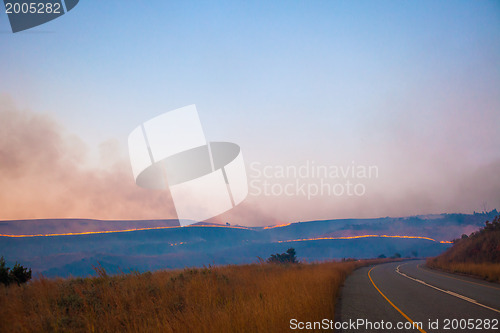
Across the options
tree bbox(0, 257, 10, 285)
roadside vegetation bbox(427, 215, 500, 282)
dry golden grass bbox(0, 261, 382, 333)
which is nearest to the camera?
dry golden grass bbox(0, 261, 382, 333)

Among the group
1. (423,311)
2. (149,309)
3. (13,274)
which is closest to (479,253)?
(423,311)

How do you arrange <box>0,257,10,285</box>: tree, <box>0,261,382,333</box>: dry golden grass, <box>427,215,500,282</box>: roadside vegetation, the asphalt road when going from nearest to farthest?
1. <box>0,261,382,333</box>: dry golden grass
2. the asphalt road
3. <box>0,257,10,285</box>: tree
4. <box>427,215,500,282</box>: roadside vegetation

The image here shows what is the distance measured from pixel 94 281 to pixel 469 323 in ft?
36.2

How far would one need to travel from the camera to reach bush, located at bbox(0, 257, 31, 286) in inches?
551

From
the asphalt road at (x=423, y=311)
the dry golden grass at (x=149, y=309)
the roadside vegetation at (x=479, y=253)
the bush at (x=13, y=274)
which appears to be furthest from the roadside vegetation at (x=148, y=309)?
the roadside vegetation at (x=479, y=253)

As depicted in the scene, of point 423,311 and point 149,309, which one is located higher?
point 149,309

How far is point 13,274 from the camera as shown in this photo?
14523 millimetres

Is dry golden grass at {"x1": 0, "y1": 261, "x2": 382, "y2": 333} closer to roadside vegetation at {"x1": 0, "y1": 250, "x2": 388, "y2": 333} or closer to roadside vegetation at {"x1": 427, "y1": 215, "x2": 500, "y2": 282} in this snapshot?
roadside vegetation at {"x1": 0, "y1": 250, "x2": 388, "y2": 333}

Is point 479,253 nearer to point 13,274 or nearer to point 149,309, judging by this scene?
point 149,309

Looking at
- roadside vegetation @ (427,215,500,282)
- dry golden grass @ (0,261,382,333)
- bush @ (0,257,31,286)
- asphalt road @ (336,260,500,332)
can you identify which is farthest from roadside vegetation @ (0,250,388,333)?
roadside vegetation @ (427,215,500,282)

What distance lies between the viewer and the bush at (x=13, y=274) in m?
14.0

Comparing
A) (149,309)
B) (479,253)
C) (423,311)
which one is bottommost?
(479,253)

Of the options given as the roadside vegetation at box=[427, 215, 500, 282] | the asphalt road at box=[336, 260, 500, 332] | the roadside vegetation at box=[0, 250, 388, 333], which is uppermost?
the roadside vegetation at box=[0, 250, 388, 333]

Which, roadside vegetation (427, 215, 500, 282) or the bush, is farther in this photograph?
roadside vegetation (427, 215, 500, 282)
